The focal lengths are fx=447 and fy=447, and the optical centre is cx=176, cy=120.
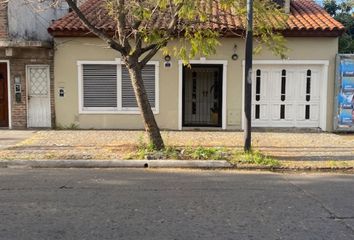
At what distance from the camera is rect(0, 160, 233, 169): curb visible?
9867mm

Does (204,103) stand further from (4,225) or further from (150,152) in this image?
(4,225)

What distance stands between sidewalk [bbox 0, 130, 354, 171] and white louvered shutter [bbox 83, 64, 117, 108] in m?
1.30

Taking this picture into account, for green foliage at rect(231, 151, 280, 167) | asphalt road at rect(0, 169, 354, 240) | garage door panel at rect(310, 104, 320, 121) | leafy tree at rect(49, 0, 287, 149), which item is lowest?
asphalt road at rect(0, 169, 354, 240)

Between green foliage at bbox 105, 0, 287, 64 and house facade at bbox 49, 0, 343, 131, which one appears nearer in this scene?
green foliage at bbox 105, 0, 287, 64

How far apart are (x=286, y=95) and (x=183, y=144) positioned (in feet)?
16.4

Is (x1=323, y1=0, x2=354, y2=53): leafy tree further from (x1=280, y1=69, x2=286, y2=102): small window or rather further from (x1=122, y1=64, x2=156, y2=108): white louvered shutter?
(x1=122, y1=64, x2=156, y2=108): white louvered shutter

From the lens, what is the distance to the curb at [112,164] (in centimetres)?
987

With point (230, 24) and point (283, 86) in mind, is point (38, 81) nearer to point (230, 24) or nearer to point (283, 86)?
point (230, 24)

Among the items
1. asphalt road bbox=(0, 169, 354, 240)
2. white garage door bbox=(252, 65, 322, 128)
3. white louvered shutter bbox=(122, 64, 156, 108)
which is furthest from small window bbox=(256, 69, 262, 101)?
asphalt road bbox=(0, 169, 354, 240)

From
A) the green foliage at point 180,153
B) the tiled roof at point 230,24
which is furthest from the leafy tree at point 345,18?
the green foliage at point 180,153

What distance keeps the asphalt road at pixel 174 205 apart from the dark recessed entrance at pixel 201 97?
7.25 metres

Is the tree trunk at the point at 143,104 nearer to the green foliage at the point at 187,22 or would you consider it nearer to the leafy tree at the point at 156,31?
the leafy tree at the point at 156,31

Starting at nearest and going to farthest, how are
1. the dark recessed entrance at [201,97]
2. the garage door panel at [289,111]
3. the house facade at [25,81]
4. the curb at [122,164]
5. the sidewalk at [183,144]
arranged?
the curb at [122,164] < the sidewalk at [183,144] < the house facade at [25,81] < the garage door panel at [289,111] < the dark recessed entrance at [201,97]

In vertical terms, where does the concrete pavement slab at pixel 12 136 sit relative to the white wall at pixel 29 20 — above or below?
below
